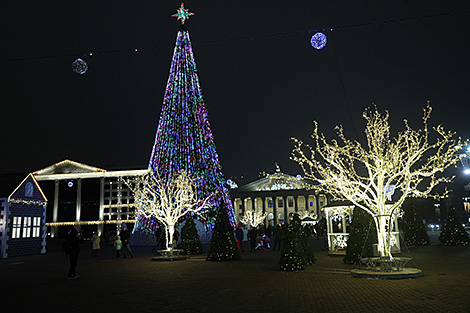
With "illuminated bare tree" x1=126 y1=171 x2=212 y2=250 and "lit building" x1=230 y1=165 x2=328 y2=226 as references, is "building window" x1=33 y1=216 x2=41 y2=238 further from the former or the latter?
"lit building" x1=230 y1=165 x2=328 y2=226

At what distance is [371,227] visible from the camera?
15305mm

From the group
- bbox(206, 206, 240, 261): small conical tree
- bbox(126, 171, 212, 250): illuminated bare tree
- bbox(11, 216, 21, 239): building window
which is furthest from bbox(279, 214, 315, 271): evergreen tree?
bbox(11, 216, 21, 239): building window

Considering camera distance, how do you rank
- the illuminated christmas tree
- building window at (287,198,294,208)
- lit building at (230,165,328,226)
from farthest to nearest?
building window at (287,198,294,208)
lit building at (230,165,328,226)
the illuminated christmas tree

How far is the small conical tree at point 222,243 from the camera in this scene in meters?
18.6

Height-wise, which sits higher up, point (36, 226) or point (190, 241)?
point (36, 226)

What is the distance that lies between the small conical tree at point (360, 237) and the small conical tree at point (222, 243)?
5.57 meters

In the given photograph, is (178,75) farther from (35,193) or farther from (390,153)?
(390,153)

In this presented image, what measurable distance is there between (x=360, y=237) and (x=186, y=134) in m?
15.4

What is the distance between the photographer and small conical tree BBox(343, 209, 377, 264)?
1528cm

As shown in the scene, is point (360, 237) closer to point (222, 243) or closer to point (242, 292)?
point (222, 243)

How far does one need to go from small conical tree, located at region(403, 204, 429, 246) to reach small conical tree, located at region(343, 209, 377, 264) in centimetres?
1270

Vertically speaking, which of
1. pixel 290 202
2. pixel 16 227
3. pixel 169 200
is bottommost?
pixel 16 227

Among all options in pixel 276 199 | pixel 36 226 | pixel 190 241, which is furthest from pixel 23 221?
pixel 276 199

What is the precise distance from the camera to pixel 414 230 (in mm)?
26359
